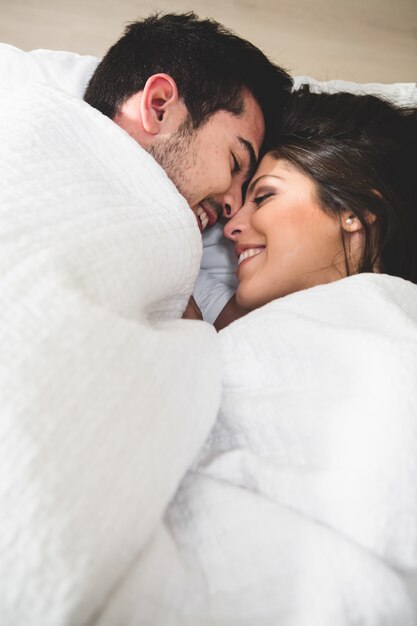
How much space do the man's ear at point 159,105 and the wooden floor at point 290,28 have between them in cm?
64

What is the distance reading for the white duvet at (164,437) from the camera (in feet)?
1.20

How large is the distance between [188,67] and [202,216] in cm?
31

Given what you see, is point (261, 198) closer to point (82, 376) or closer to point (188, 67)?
point (188, 67)

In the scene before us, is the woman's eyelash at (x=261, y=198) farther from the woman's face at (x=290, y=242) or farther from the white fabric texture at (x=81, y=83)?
the white fabric texture at (x=81, y=83)

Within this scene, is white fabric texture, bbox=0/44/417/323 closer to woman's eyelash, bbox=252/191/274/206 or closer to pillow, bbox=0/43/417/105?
pillow, bbox=0/43/417/105

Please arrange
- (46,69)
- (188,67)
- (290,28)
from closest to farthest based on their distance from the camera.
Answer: (188,67)
(46,69)
(290,28)

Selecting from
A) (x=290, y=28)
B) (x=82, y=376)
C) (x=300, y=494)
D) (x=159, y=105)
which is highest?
(x=290, y=28)

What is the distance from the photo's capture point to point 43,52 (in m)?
1.16


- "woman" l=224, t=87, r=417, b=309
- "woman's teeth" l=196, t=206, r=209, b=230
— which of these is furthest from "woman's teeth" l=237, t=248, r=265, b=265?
"woman's teeth" l=196, t=206, r=209, b=230

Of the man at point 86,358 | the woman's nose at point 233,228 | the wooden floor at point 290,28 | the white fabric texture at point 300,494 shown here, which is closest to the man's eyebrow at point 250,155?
the woman's nose at point 233,228

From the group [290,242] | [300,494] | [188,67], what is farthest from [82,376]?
[188,67]

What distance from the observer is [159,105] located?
0.96 m

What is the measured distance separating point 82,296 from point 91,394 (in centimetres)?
9

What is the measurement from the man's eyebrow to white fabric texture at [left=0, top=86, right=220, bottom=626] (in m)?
0.42
